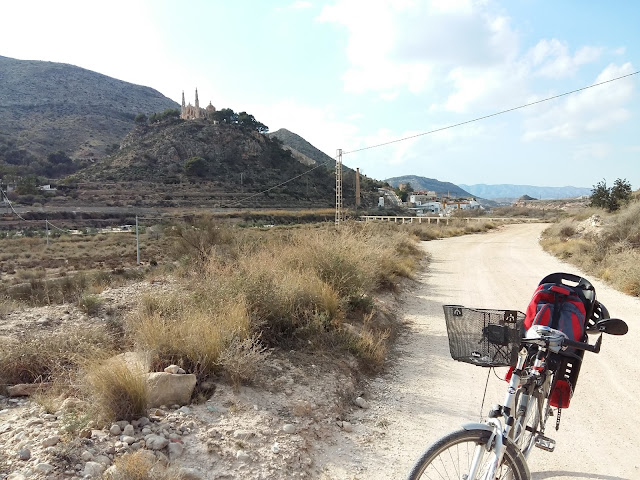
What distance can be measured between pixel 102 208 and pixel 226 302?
49.9 metres

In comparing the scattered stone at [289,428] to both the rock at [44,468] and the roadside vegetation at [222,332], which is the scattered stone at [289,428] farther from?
the rock at [44,468]

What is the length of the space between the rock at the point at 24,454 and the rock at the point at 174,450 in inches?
36.9

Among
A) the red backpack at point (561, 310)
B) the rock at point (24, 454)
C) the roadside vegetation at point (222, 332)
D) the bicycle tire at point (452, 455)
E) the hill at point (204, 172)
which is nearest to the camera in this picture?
the bicycle tire at point (452, 455)

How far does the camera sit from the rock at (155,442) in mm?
3350

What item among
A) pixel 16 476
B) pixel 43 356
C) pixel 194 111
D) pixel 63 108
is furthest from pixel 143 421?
pixel 63 108

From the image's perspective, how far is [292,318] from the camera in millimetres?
5988

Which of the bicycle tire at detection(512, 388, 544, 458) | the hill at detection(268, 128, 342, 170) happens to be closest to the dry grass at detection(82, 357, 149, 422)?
the bicycle tire at detection(512, 388, 544, 458)

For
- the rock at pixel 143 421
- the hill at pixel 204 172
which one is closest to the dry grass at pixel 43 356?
the rock at pixel 143 421

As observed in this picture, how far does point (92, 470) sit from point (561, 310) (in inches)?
131

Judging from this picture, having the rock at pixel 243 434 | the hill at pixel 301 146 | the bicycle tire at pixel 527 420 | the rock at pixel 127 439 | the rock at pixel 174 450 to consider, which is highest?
the hill at pixel 301 146

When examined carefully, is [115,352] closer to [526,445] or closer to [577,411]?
[526,445]

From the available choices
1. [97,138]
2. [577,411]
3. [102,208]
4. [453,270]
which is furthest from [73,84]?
[577,411]

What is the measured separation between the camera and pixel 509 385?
2.50 meters

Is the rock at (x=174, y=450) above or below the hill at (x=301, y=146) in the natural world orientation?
below
